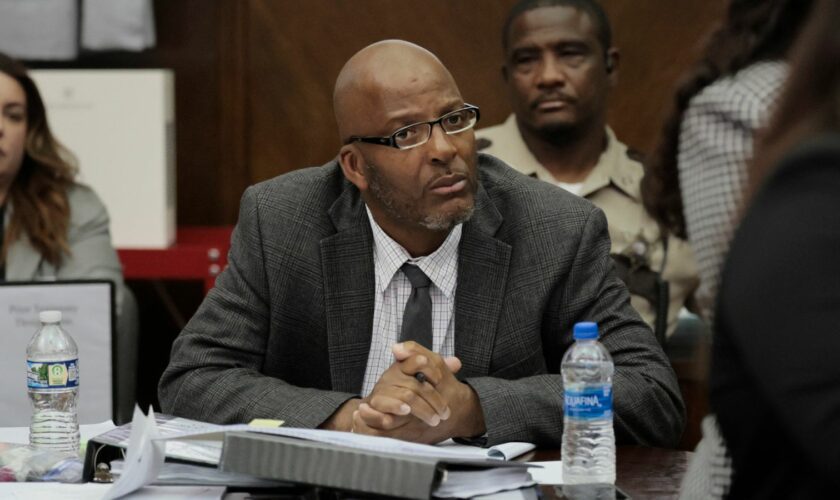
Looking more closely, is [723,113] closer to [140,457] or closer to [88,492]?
[140,457]

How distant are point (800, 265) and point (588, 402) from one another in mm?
819

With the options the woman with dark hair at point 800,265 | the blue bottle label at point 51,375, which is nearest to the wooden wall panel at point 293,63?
the blue bottle label at point 51,375

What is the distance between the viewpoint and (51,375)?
2094mm

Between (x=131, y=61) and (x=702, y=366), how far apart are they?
12.5 ft

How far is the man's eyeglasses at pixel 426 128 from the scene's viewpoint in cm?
240

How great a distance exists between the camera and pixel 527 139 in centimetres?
398

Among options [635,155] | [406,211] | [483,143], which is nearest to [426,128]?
[406,211]

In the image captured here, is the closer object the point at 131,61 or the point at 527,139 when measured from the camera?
the point at 527,139

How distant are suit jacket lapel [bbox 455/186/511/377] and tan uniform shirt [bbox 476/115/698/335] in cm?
125

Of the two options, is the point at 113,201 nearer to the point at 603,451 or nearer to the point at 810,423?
the point at 603,451

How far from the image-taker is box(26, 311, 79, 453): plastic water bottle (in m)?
2.03

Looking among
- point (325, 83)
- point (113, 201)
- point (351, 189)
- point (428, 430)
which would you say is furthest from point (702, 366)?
point (325, 83)

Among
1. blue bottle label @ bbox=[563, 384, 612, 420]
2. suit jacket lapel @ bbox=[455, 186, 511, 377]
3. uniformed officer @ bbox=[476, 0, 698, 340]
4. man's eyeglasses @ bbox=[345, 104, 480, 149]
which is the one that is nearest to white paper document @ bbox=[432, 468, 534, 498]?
blue bottle label @ bbox=[563, 384, 612, 420]

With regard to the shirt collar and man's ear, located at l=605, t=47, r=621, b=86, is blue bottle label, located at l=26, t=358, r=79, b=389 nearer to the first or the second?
the shirt collar
